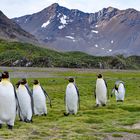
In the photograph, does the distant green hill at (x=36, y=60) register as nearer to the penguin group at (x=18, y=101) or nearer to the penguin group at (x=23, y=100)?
the penguin group at (x=23, y=100)

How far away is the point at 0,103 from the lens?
46.7 feet

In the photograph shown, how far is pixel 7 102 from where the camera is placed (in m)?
14.2

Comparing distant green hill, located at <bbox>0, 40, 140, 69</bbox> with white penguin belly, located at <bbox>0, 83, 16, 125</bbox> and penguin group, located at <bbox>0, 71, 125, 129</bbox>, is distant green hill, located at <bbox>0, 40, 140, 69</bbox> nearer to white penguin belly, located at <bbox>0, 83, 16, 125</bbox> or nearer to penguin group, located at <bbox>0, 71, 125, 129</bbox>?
penguin group, located at <bbox>0, 71, 125, 129</bbox>

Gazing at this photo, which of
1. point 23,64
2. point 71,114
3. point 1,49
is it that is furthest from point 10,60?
point 71,114

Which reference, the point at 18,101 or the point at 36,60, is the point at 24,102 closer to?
the point at 18,101

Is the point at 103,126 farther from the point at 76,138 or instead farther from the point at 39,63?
the point at 39,63

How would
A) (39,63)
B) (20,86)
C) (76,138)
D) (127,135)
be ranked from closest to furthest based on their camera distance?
(76,138) → (127,135) → (20,86) → (39,63)

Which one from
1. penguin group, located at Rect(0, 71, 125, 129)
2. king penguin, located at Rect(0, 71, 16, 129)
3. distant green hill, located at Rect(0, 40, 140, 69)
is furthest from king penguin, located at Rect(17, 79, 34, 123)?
distant green hill, located at Rect(0, 40, 140, 69)

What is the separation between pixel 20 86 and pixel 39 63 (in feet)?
403

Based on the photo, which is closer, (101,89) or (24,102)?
(24,102)

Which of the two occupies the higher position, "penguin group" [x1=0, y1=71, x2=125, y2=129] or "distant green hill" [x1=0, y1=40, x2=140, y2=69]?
"distant green hill" [x1=0, y1=40, x2=140, y2=69]

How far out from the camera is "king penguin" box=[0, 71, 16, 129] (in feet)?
46.4

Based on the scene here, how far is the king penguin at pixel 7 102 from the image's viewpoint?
14.1 meters

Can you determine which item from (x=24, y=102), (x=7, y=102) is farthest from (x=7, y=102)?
(x=24, y=102)
